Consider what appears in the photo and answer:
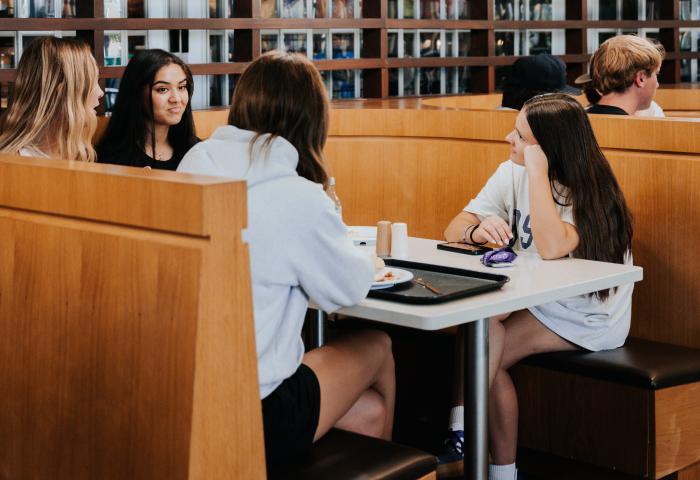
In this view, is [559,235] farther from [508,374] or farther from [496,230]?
[508,374]

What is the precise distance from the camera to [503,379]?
9.46 ft

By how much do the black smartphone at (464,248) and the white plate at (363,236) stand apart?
8.1 inches

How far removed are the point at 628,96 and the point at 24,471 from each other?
2.81 metres

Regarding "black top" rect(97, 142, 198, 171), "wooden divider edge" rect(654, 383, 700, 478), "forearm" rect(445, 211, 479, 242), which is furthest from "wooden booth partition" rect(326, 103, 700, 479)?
"black top" rect(97, 142, 198, 171)

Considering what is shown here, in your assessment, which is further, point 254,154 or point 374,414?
point 374,414

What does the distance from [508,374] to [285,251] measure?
114cm

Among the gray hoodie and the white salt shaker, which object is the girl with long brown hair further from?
the white salt shaker

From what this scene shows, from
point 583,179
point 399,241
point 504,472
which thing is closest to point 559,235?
point 583,179

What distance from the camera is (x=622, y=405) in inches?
112

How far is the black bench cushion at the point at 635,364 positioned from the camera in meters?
2.78

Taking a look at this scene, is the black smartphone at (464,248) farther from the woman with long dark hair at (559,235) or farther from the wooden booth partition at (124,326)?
the wooden booth partition at (124,326)

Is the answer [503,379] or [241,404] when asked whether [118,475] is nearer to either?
[241,404]

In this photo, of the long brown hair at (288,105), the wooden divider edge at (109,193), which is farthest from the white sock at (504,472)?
the wooden divider edge at (109,193)

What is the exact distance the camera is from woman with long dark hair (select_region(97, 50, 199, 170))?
3781 millimetres
